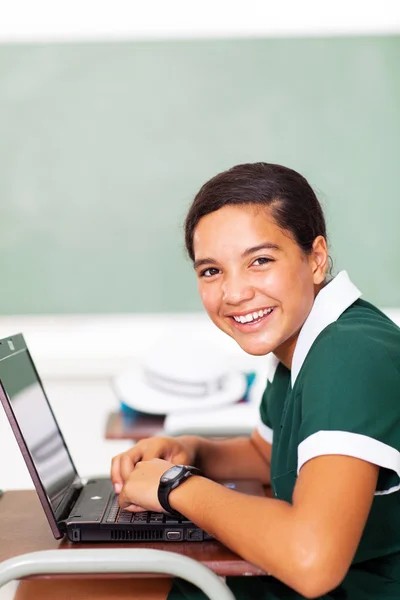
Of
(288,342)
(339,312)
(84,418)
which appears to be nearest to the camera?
(339,312)

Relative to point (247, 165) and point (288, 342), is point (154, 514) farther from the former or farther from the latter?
point (247, 165)

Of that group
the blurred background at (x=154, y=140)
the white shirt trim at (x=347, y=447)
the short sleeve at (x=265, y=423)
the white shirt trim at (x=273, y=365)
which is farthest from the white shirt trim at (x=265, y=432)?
the blurred background at (x=154, y=140)

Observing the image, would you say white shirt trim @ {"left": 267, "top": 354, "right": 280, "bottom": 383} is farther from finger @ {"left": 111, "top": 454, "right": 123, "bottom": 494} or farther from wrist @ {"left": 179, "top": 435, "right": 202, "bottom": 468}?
finger @ {"left": 111, "top": 454, "right": 123, "bottom": 494}

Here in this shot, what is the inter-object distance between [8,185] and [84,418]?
105cm

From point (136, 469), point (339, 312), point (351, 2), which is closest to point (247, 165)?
point (339, 312)

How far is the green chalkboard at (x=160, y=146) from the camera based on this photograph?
9.91ft

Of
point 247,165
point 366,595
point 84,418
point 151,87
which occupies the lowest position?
point 84,418

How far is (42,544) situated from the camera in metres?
1.12

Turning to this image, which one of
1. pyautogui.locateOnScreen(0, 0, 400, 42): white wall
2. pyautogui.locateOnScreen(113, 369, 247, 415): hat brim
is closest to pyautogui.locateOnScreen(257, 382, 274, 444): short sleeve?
pyautogui.locateOnScreen(113, 369, 247, 415): hat brim

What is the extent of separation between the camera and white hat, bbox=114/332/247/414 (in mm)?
2264

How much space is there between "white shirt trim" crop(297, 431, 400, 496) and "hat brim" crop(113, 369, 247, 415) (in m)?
1.24

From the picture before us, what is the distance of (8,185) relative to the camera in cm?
306

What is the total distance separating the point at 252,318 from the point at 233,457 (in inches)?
16.2

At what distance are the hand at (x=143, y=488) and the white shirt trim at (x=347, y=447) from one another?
0.25 meters
